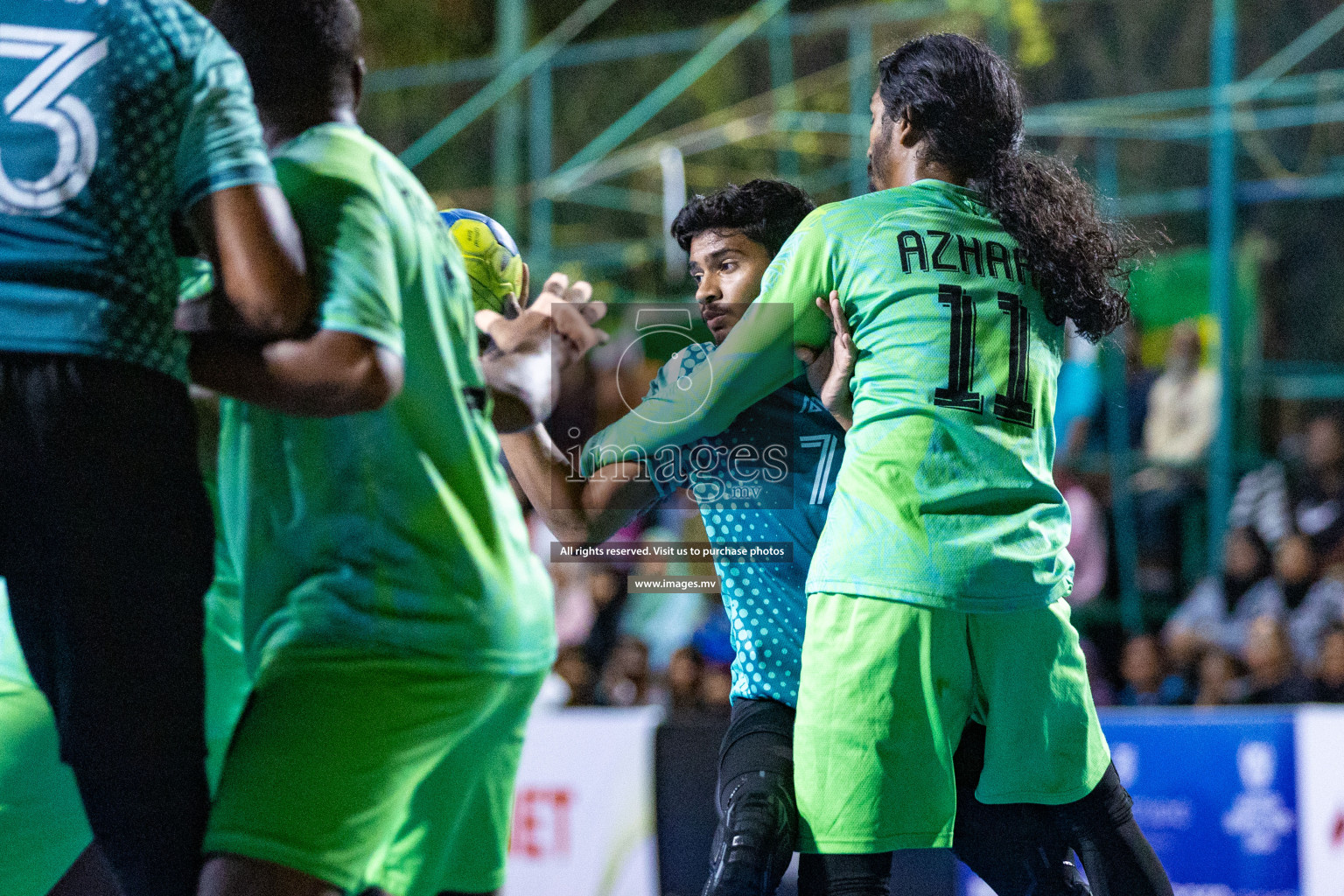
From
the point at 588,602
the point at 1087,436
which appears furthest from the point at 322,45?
the point at 1087,436

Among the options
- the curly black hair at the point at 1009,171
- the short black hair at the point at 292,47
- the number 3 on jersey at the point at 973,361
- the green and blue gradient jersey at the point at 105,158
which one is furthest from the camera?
the curly black hair at the point at 1009,171

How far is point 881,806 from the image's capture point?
7.54 ft

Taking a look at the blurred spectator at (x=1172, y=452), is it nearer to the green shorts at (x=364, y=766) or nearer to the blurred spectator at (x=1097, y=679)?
the blurred spectator at (x=1097, y=679)

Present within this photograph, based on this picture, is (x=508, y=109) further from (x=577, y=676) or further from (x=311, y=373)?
(x=311, y=373)

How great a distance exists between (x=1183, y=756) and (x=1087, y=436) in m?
2.41

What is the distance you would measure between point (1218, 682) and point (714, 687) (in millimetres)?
2330

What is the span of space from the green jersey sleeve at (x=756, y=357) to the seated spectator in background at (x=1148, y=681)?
4291 mm

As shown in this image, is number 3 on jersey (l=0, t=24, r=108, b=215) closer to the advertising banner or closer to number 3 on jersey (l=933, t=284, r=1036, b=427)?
number 3 on jersey (l=933, t=284, r=1036, b=427)

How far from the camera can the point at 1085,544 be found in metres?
6.69

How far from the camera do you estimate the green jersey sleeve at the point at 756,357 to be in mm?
2479

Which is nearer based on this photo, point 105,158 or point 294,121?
point 105,158

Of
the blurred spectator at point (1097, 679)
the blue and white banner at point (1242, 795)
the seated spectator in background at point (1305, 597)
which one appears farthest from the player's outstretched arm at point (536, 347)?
the seated spectator in background at point (1305, 597)

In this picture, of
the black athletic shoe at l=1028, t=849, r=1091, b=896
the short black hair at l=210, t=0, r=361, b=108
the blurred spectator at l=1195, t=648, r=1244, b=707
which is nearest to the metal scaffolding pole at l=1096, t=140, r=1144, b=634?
the blurred spectator at l=1195, t=648, r=1244, b=707

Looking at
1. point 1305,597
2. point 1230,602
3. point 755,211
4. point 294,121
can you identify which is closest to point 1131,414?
point 1230,602
